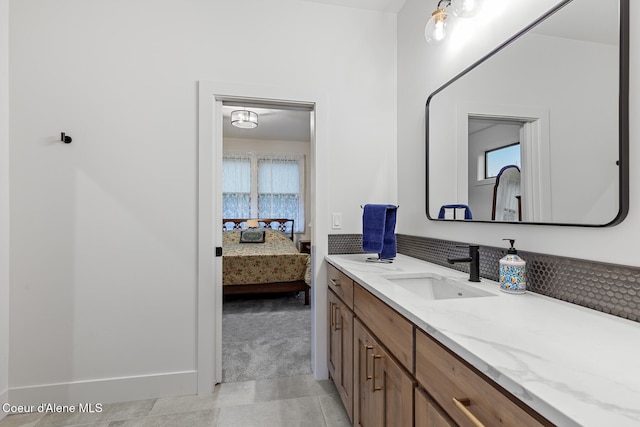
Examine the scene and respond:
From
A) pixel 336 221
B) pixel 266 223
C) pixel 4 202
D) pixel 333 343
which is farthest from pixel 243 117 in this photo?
pixel 333 343

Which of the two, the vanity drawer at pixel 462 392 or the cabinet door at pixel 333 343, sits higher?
the vanity drawer at pixel 462 392

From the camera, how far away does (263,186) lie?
5.44 m

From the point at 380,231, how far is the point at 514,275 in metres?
0.78

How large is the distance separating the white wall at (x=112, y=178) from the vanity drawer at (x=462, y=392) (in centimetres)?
155

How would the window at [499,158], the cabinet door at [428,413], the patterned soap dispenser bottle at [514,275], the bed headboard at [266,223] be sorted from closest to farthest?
the cabinet door at [428,413], the patterned soap dispenser bottle at [514,275], the window at [499,158], the bed headboard at [266,223]

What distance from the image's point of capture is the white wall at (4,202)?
1618mm

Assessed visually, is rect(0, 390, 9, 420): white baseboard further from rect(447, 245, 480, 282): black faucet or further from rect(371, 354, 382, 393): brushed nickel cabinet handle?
rect(447, 245, 480, 282): black faucet

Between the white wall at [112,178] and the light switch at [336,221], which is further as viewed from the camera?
the light switch at [336,221]

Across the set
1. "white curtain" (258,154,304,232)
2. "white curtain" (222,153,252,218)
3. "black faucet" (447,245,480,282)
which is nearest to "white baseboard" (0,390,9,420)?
"black faucet" (447,245,480,282)

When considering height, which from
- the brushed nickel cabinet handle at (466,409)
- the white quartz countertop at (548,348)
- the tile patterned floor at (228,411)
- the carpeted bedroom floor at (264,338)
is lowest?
the tile patterned floor at (228,411)

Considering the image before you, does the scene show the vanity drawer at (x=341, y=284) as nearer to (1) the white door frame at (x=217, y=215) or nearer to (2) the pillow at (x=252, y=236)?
(1) the white door frame at (x=217, y=215)

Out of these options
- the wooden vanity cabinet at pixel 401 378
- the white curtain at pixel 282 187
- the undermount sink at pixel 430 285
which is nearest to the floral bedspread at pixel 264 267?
the wooden vanity cabinet at pixel 401 378

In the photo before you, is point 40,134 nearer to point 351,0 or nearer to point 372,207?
point 372,207

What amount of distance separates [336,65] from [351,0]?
1.49 feet
